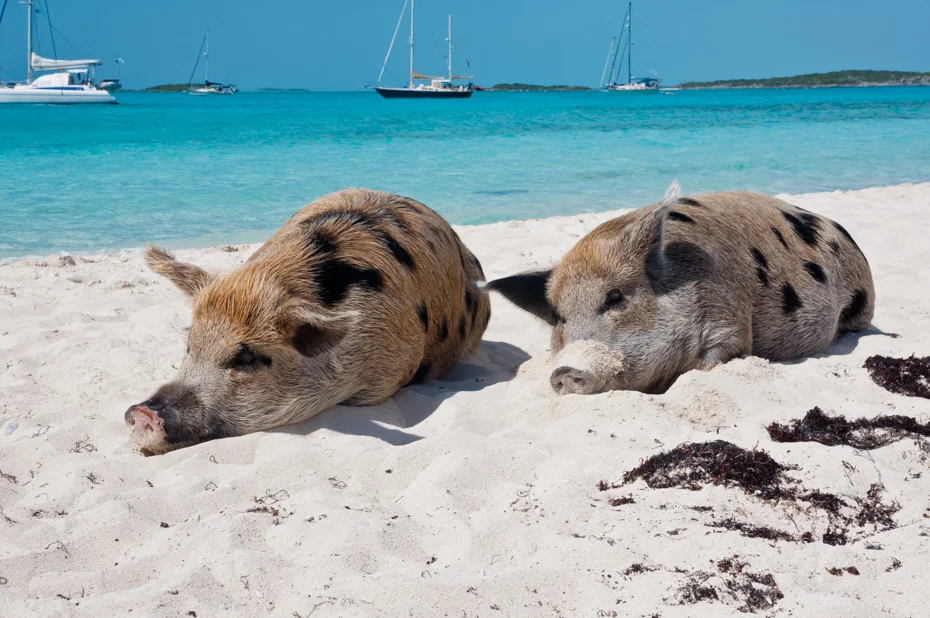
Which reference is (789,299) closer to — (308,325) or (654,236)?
(654,236)

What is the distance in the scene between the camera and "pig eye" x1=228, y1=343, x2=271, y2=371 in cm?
472

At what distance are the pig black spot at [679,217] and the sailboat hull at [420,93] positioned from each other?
270 feet

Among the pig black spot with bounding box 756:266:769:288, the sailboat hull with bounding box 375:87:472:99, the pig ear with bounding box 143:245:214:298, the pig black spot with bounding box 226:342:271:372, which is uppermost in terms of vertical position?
the sailboat hull with bounding box 375:87:472:99

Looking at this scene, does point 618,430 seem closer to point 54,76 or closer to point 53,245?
point 53,245

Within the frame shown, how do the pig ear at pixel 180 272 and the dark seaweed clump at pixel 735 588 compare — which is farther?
the pig ear at pixel 180 272

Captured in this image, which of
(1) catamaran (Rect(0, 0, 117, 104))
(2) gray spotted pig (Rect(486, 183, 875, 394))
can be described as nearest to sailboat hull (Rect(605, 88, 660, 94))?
(1) catamaran (Rect(0, 0, 117, 104))

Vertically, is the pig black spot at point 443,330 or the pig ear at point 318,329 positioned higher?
the pig ear at point 318,329

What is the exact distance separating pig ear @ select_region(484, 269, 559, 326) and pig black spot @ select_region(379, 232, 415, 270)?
594 mm

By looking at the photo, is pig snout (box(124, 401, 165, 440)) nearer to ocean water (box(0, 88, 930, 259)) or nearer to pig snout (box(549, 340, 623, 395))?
pig snout (box(549, 340, 623, 395))

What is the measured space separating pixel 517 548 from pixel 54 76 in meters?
77.1

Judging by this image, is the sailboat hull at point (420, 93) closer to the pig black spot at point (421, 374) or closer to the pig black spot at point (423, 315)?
the pig black spot at point (421, 374)

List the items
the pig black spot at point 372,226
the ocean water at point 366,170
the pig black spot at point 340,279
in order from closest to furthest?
1. the pig black spot at point 340,279
2. the pig black spot at point 372,226
3. the ocean water at point 366,170

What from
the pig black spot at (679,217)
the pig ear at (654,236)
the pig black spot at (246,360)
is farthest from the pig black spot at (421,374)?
the pig black spot at (679,217)

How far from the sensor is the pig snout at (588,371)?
511cm
